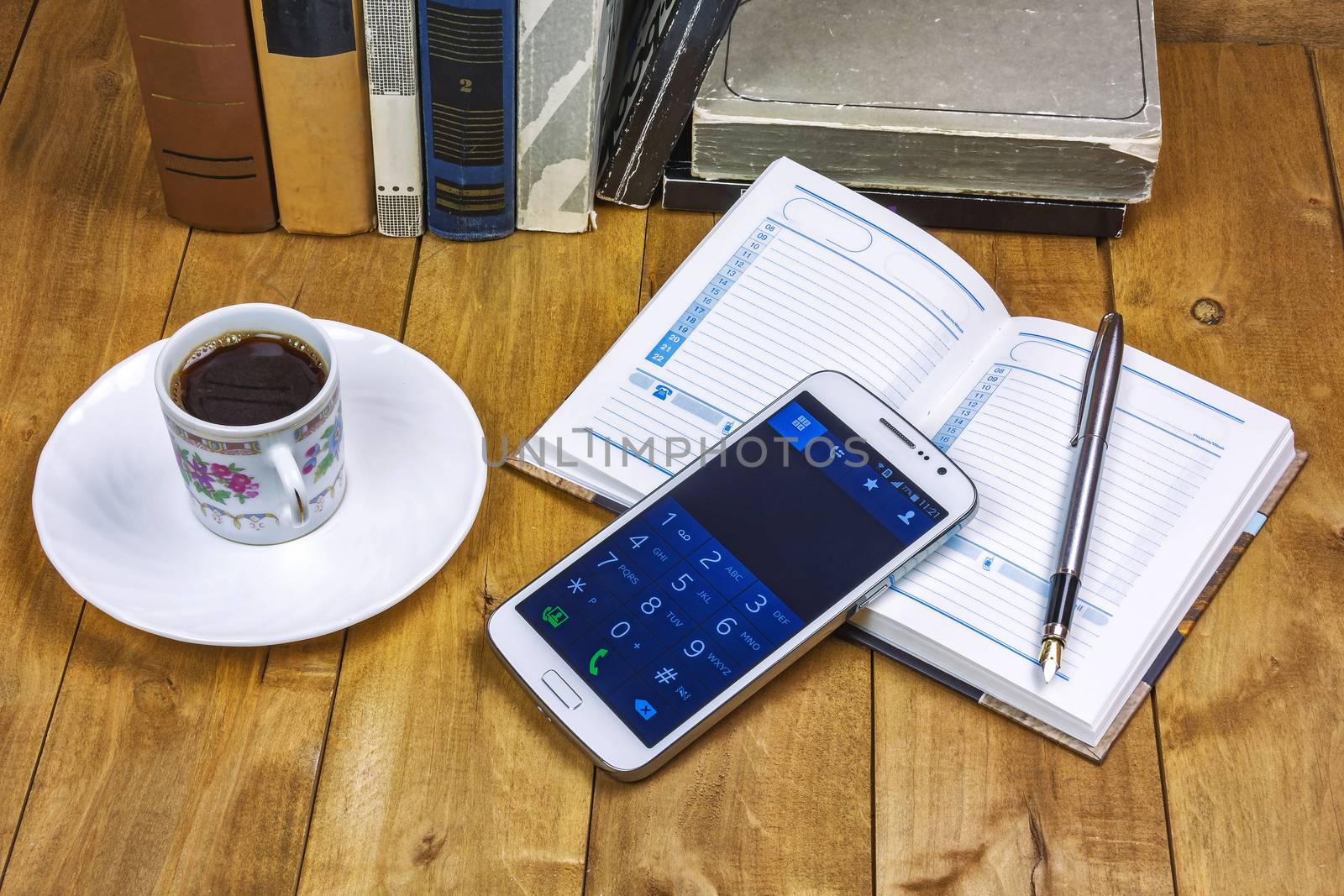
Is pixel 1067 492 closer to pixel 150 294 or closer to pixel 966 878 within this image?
pixel 966 878

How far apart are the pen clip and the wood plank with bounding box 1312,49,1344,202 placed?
0.27 m

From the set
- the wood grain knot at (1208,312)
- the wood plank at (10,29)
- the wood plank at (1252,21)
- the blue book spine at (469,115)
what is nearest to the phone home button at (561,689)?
the blue book spine at (469,115)

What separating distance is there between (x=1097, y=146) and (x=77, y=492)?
61 cm

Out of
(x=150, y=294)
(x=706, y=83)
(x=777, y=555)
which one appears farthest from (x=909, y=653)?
(x=150, y=294)

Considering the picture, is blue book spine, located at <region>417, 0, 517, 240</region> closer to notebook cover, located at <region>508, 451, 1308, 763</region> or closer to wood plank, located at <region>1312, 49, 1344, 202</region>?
notebook cover, located at <region>508, 451, 1308, 763</region>

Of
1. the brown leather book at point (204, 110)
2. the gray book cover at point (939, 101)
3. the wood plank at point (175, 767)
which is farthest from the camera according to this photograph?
the gray book cover at point (939, 101)

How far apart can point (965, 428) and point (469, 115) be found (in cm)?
34

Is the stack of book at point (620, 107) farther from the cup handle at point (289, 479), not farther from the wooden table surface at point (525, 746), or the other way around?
the cup handle at point (289, 479)

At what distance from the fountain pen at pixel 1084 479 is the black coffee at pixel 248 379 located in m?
0.37

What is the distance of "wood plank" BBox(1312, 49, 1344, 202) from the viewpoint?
2.92 feet

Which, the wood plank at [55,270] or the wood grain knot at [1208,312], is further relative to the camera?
the wood grain knot at [1208,312]

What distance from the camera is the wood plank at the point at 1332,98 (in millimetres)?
891

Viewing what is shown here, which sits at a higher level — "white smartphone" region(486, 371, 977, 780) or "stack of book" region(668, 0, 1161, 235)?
"stack of book" region(668, 0, 1161, 235)

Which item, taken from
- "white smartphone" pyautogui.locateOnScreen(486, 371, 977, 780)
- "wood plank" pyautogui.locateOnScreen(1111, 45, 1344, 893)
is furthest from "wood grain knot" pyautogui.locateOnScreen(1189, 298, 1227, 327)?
"white smartphone" pyautogui.locateOnScreen(486, 371, 977, 780)
